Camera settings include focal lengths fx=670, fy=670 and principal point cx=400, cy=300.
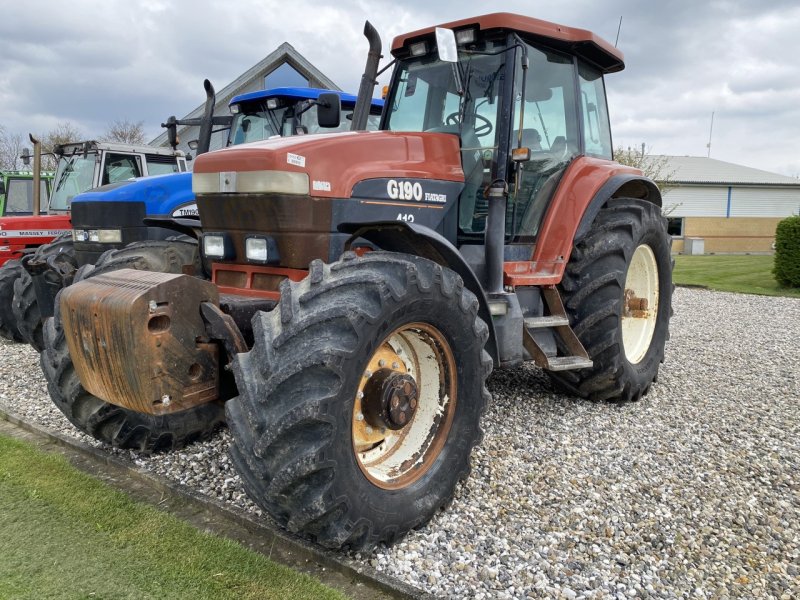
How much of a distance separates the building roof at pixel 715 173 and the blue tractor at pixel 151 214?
2926 centimetres

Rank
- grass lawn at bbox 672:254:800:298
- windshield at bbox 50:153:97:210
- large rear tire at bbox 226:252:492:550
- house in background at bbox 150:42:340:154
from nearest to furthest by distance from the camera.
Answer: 1. large rear tire at bbox 226:252:492:550
2. windshield at bbox 50:153:97:210
3. grass lawn at bbox 672:254:800:298
4. house in background at bbox 150:42:340:154

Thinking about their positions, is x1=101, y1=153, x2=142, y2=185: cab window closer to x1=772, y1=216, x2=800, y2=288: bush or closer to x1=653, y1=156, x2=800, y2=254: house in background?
x1=772, y1=216, x2=800, y2=288: bush

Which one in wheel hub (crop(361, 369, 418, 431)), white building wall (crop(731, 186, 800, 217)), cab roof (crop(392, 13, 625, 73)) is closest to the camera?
wheel hub (crop(361, 369, 418, 431))

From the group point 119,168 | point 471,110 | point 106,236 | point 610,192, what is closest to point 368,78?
point 471,110

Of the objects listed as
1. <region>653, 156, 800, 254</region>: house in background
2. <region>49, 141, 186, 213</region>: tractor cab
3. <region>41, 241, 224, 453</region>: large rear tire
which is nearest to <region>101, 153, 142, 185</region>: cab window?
<region>49, 141, 186, 213</region>: tractor cab

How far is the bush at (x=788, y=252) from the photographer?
43.3 ft

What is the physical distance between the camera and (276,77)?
18125 millimetres

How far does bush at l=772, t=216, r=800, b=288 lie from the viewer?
13203 millimetres

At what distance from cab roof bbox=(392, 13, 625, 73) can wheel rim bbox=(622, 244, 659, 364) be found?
1477 mm

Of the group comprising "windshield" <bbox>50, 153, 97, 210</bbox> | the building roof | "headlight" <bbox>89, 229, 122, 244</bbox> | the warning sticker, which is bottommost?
"headlight" <bbox>89, 229, 122, 244</bbox>

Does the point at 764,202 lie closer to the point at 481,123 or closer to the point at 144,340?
the point at 481,123

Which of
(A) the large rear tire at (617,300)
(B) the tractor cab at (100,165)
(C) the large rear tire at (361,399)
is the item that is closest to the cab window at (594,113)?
(A) the large rear tire at (617,300)

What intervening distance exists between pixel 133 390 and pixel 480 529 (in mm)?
1606

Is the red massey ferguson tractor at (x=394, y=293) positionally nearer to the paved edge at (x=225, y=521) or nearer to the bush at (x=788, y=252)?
the paved edge at (x=225, y=521)
